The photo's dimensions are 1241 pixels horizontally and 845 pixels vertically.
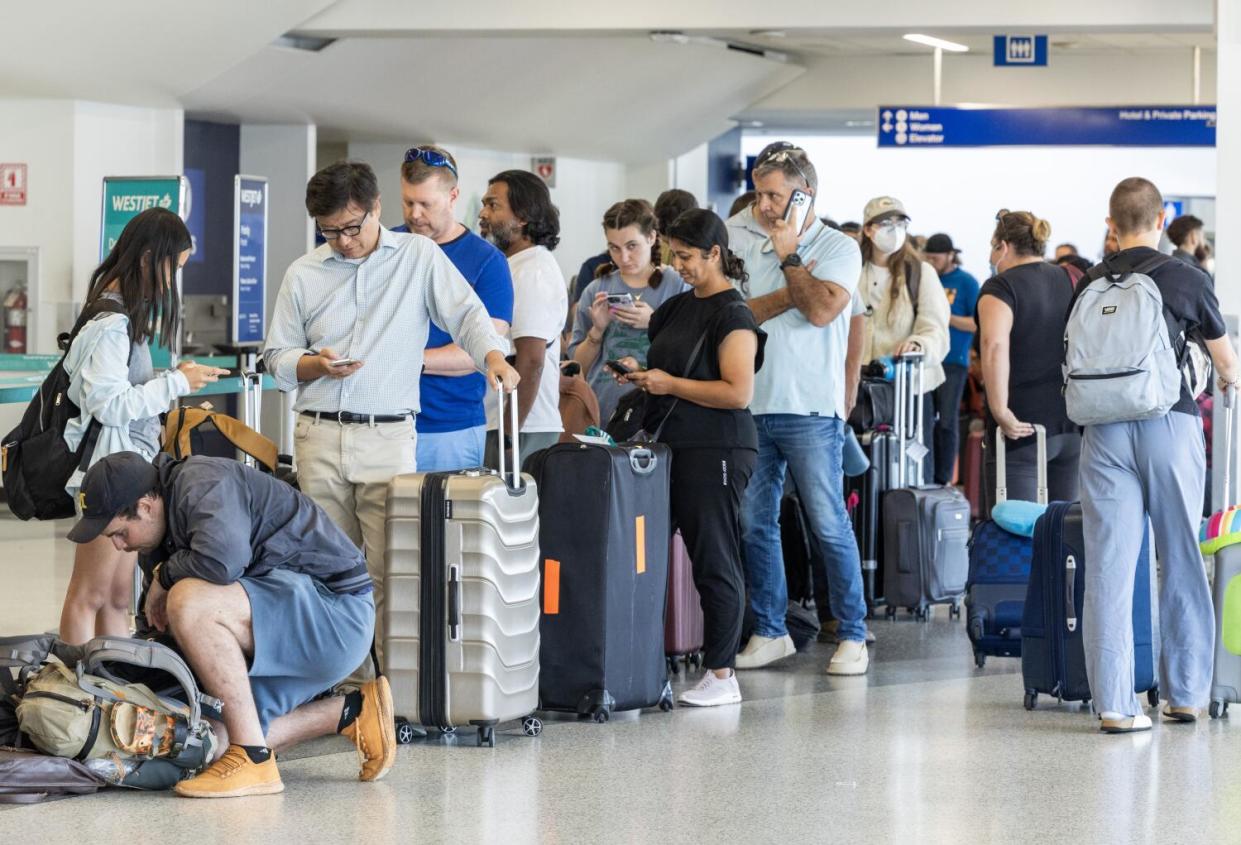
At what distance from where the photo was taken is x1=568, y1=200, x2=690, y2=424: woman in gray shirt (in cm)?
584

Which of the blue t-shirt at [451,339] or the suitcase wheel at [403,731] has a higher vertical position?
the blue t-shirt at [451,339]

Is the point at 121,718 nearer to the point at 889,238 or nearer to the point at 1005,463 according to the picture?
the point at 1005,463

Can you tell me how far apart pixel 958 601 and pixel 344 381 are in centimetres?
333

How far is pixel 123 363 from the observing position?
15.5ft

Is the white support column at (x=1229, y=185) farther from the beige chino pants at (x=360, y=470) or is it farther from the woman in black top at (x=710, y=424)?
the beige chino pants at (x=360, y=470)

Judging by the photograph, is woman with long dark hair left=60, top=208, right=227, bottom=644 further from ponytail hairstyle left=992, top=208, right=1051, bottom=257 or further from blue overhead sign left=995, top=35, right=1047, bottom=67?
blue overhead sign left=995, top=35, right=1047, bottom=67

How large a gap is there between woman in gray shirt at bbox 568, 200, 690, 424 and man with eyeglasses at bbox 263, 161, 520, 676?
121 cm

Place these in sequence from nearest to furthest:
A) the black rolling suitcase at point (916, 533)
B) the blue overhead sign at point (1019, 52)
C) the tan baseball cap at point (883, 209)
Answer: the black rolling suitcase at point (916, 533) < the tan baseball cap at point (883, 209) < the blue overhead sign at point (1019, 52)

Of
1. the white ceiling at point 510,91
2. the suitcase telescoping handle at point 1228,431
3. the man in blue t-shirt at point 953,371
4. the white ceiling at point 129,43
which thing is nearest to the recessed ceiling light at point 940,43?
the white ceiling at point 510,91

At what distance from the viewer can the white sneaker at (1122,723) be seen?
4.78 meters

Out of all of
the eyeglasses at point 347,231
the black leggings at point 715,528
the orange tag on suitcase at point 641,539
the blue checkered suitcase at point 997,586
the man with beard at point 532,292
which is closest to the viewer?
the eyeglasses at point 347,231

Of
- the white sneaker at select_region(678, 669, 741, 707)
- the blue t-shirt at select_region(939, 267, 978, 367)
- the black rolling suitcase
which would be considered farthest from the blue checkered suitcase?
the blue t-shirt at select_region(939, 267, 978, 367)

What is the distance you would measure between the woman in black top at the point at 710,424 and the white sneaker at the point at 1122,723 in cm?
103

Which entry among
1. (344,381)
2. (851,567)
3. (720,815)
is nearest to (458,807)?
(720,815)
